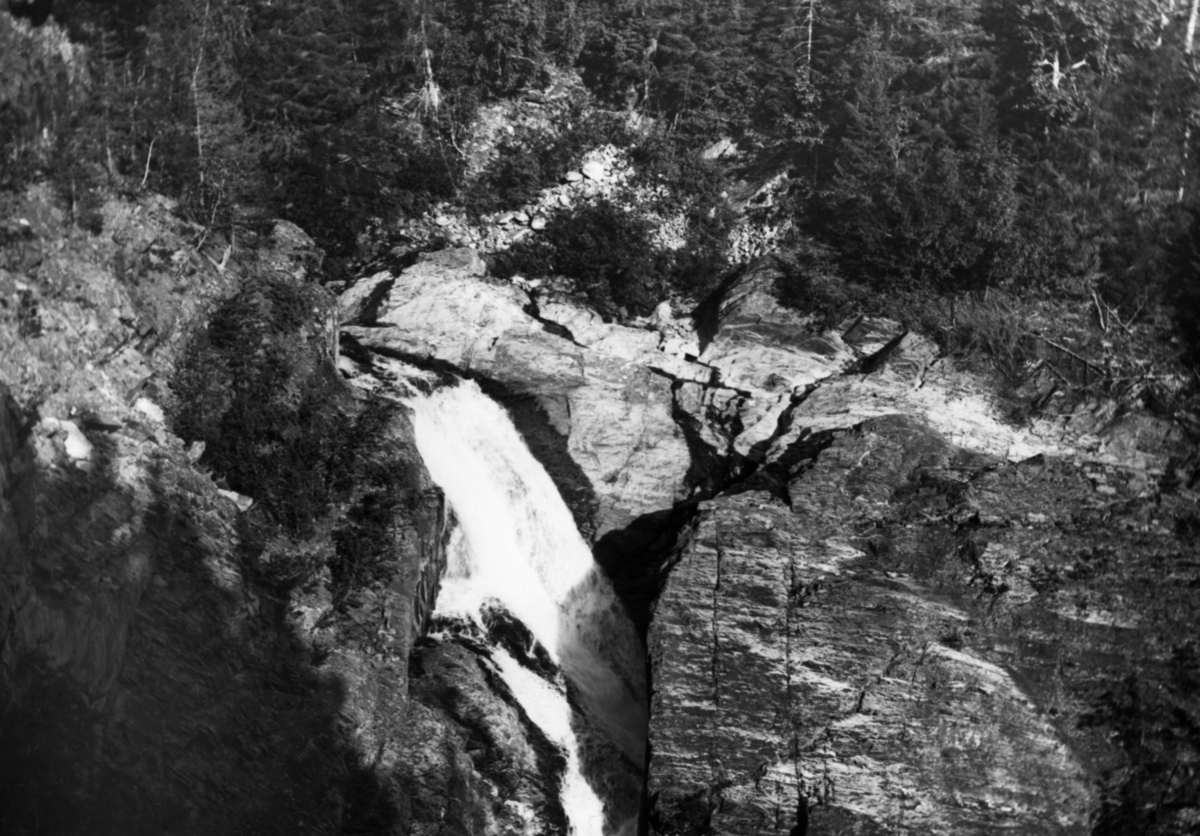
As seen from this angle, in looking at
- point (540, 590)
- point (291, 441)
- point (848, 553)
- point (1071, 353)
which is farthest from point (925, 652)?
point (291, 441)

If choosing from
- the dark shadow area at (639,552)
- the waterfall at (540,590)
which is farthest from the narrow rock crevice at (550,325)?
the dark shadow area at (639,552)

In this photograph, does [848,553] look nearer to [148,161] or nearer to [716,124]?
[716,124]

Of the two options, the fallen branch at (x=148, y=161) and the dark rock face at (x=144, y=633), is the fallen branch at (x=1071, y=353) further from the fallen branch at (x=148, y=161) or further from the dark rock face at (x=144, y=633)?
the fallen branch at (x=148, y=161)

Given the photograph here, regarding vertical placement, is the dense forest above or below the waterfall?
above

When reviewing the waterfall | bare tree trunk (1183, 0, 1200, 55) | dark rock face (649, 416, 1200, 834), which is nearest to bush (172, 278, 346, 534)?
the waterfall

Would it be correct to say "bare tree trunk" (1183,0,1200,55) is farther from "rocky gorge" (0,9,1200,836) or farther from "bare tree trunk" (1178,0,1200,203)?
"rocky gorge" (0,9,1200,836)

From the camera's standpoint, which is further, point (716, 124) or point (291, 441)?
point (716, 124)

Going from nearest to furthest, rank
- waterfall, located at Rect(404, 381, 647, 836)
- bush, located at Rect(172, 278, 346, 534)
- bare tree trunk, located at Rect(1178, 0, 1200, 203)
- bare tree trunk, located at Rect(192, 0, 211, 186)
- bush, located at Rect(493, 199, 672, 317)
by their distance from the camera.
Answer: bush, located at Rect(172, 278, 346, 534)
waterfall, located at Rect(404, 381, 647, 836)
bare tree trunk, located at Rect(192, 0, 211, 186)
bush, located at Rect(493, 199, 672, 317)
bare tree trunk, located at Rect(1178, 0, 1200, 203)
